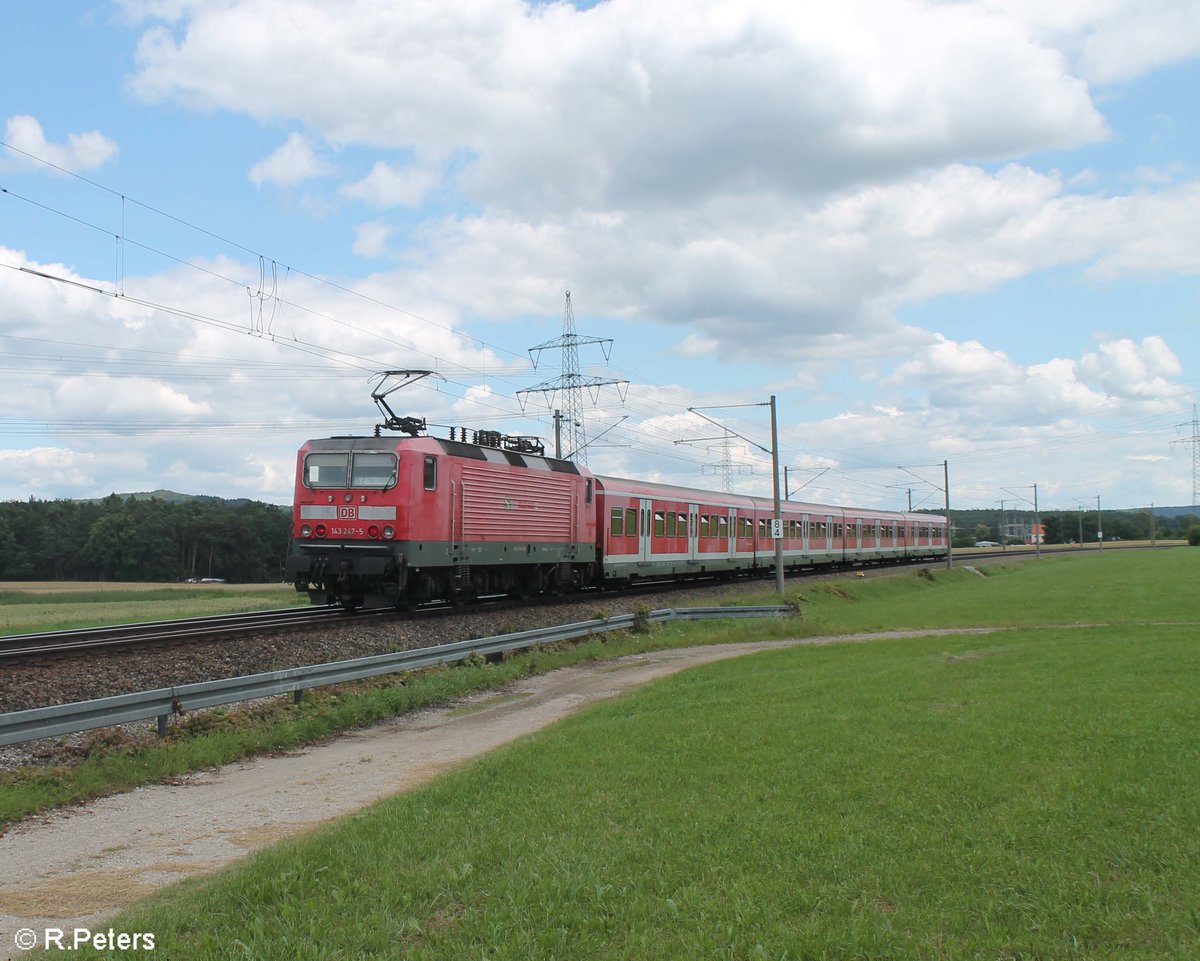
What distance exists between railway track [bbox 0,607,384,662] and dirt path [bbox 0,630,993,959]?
205 inches

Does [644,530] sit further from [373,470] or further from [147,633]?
[147,633]

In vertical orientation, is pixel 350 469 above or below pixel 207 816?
above

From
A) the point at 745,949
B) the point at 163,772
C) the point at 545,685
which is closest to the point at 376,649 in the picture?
the point at 545,685

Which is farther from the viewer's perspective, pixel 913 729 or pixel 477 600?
pixel 477 600

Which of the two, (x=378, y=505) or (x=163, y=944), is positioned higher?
(x=378, y=505)

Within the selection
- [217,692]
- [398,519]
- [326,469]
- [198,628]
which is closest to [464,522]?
[398,519]

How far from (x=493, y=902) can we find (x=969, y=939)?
2.48 m

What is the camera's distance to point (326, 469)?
70.8 ft

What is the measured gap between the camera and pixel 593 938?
5.03 metres

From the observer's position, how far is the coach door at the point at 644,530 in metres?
33.5

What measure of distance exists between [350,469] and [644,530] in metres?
14.4

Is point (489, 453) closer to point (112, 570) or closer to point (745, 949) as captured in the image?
point (745, 949)

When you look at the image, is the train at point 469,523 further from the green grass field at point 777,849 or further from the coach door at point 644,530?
the green grass field at point 777,849

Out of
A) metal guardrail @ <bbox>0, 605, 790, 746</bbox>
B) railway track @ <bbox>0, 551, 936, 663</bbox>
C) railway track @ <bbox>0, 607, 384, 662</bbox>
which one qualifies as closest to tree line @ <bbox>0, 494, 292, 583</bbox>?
railway track @ <bbox>0, 551, 936, 663</bbox>
